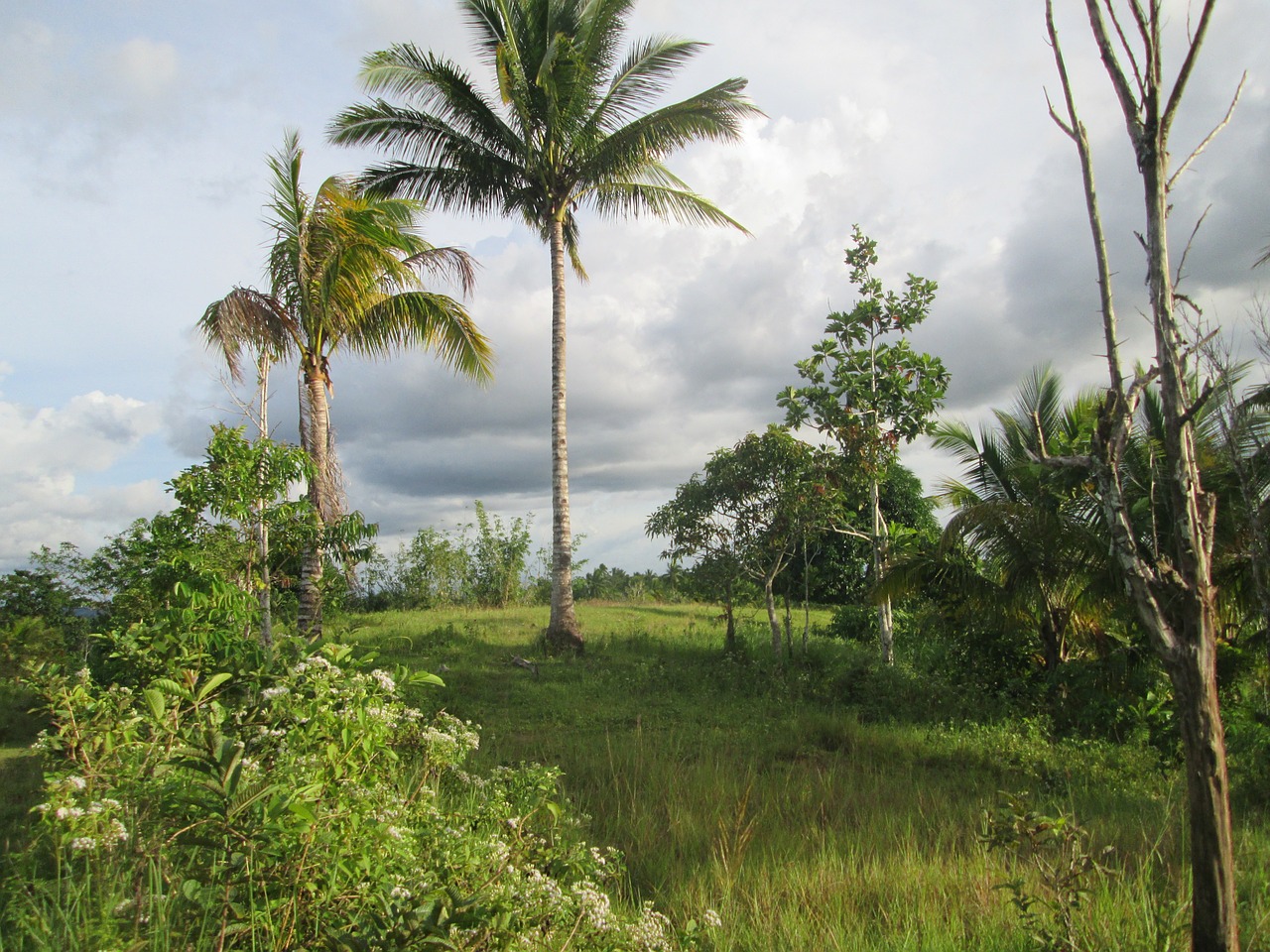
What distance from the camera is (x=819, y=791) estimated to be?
617 cm

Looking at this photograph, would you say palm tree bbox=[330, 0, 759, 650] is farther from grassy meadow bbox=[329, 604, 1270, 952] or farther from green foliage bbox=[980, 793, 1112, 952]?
green foliage bbox=[980, 793, 1112, 952]

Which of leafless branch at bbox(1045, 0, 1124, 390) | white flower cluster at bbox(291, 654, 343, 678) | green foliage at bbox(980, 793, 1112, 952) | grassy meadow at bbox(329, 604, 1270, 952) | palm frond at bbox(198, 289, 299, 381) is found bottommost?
grassy meadow at bbox(329, 604, 1270, 952)

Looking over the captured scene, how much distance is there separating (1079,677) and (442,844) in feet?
27.9

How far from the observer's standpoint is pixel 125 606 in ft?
25.2

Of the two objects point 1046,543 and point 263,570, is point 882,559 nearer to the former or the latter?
point 1046,543

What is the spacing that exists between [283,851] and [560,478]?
415 inches

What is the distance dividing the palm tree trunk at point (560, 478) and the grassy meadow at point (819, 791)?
663mm

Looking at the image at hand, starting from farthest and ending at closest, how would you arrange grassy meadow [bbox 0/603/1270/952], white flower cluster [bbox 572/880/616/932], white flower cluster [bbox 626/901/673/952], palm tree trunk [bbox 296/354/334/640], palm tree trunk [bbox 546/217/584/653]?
palm tree trunk [bbox 546/217/584/653]
palm tree trunk [bbox 296/354/334/640]
grassy meadow [bbox 0/603/1270/952]
white flower cluster [bbox 626/901/673/952]
white flower cluster [bbox 572/880/616/932]

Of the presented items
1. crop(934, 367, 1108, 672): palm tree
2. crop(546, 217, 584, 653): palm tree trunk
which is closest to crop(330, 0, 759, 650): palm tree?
crop(546, 217, 584, 653): palm tree trunk

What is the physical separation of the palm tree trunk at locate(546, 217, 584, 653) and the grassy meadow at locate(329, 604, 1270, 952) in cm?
66

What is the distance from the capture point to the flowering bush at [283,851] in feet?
7.16

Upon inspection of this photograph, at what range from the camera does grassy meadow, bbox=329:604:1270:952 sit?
12.0 feet

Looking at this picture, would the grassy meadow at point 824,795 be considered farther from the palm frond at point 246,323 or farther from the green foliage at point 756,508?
the palm frond at point 246,323

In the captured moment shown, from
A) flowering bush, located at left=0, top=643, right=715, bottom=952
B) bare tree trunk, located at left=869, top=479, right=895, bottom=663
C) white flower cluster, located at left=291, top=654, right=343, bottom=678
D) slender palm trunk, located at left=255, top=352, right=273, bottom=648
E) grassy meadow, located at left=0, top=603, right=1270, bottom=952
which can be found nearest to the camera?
flowering bush, located at left=0, top=643, right=715, bottom=952
